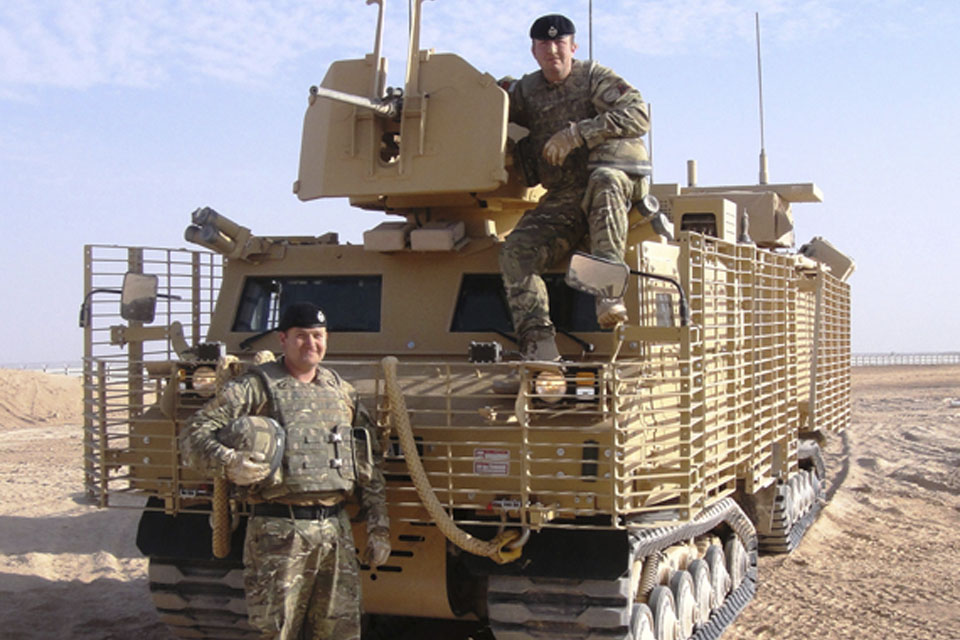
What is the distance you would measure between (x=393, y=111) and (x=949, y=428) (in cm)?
1819

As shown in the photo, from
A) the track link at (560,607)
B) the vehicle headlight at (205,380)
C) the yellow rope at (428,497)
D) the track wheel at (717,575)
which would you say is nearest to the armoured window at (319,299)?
the vehicle headlight at (205,380)

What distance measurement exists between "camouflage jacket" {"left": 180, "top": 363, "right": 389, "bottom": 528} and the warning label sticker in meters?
0.50

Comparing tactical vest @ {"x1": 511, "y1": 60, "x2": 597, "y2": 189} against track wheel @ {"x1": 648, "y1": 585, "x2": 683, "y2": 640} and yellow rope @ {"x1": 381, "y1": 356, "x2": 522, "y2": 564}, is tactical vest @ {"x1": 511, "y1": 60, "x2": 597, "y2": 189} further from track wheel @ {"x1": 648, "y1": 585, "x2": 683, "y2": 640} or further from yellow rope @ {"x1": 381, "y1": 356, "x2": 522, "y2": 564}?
track wheel @ {"x1": 648, "y1": 585, "x2": 683, "y2": 640}

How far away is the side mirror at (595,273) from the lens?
6363 mm

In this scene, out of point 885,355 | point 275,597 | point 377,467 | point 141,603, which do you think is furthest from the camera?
point 885,355

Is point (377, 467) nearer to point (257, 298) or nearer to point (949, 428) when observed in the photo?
point (257, 298)

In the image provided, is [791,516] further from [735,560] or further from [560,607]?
[560,607]

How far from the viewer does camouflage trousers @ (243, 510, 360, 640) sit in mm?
5781

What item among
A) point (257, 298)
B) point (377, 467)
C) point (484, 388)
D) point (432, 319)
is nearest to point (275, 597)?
point (377, 467)

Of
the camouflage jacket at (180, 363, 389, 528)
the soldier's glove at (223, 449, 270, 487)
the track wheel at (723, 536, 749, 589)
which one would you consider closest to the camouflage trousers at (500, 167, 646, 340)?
the camouflage jacket at (180, 363, 389, 528)

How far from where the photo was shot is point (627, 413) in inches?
232

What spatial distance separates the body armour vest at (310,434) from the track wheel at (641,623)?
1897 mm

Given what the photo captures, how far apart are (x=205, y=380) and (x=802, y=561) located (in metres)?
6.72

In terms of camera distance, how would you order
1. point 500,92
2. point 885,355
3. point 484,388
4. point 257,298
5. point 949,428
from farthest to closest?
1. point 885,355
2. point 949,428
3. point 257,298
4. point 500,92
5. point 484,388
